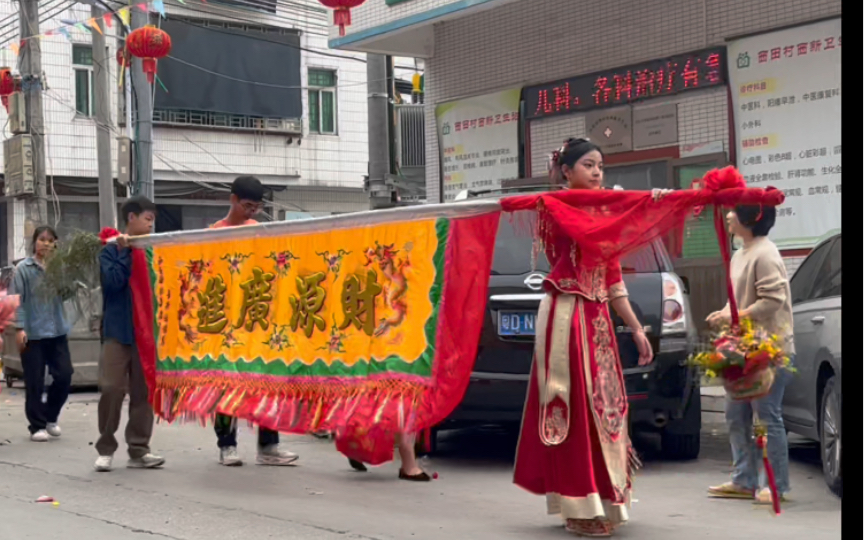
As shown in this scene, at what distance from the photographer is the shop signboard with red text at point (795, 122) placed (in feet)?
35.2

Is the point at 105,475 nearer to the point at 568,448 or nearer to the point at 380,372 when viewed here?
the point at 380,372

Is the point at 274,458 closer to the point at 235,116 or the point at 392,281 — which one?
the point at 392,281

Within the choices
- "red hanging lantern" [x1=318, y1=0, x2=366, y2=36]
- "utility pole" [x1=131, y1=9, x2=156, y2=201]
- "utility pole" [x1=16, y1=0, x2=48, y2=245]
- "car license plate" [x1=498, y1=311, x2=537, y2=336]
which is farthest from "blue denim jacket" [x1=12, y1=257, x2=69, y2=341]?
"utility pole" [x1=16, y1=0, x2=48, y2=245]

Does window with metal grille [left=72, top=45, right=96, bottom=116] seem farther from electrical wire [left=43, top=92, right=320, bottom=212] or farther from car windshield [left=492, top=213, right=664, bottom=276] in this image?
car windshield [left=492, top=213, right=664, bottom=276]

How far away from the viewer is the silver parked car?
262 inches

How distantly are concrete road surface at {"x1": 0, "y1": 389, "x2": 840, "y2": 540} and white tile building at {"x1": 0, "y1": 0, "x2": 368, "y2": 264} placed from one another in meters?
17.5

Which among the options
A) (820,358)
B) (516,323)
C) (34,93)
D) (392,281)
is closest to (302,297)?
(392,281)

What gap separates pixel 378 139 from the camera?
51.2 ft

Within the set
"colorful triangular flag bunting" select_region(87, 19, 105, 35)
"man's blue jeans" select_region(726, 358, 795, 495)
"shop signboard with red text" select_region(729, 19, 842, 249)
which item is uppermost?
"colorful triangular flag bunting" select_region(87, 19, 105, 35)

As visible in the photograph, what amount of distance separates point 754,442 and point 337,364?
2.25 meters

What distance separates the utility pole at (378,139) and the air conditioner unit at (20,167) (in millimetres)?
7712

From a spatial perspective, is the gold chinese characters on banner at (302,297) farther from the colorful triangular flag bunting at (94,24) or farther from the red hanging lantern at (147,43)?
the colorful triangular flag bunting at (94,24)

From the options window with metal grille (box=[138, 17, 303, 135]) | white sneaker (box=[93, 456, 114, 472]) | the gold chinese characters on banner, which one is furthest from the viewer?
window with metal grille (box=[138, 17, 303, 135])

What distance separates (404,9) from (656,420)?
739cm
